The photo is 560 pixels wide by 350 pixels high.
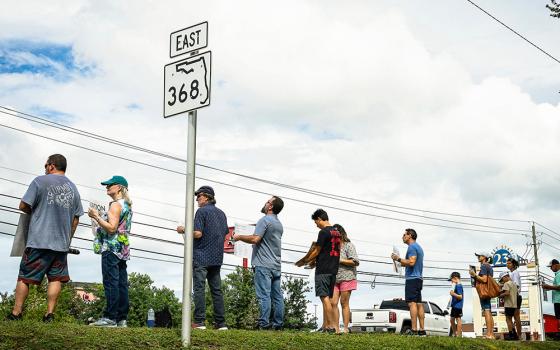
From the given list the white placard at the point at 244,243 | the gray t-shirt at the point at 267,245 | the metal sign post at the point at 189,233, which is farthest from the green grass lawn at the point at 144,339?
the white placard at the point at 244,243

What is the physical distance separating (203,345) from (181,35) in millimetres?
3811

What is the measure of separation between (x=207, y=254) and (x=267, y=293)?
153cm

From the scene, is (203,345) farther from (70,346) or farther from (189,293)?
(70,346)

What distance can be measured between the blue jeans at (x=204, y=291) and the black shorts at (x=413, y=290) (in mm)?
4567

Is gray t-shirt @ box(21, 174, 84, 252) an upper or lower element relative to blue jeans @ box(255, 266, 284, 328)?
upper

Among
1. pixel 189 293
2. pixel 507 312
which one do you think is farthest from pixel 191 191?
pixel 507 312

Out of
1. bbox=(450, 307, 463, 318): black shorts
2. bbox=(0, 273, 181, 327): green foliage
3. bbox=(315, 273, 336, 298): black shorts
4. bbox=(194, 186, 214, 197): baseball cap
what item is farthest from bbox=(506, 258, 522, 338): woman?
bbox=(0, 273, 181, 327): green foliage

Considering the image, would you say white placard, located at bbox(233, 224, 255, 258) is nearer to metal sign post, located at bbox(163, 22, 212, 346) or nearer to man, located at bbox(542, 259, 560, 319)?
man, located at bbox(542, 259, 560, 319)

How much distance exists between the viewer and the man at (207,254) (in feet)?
35.3

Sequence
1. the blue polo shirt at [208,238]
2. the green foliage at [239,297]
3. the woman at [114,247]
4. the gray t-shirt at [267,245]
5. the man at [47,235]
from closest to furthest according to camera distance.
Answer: the man at [47,235], the woman at [114,247], the blue polo shirt at [208,238], the gray t-shirt at [267,245], the green foliage at [239,297]

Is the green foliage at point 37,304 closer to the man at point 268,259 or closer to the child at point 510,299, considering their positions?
the child at point 510,299

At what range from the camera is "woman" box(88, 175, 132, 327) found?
9.91 meters

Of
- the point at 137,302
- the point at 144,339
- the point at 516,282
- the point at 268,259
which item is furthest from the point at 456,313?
the point at 137,302

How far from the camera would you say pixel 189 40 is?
29.4ft
